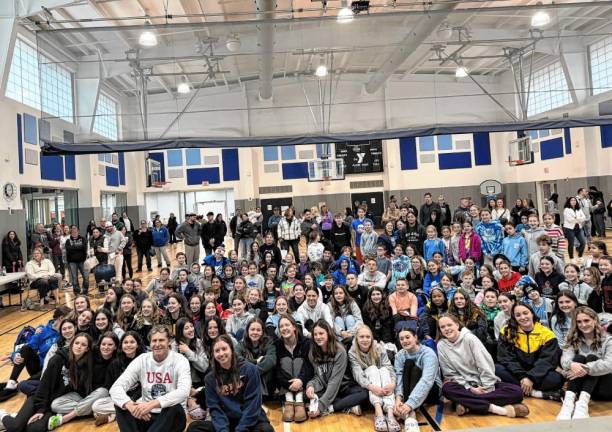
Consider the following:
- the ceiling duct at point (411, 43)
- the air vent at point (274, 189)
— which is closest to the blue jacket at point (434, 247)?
the ceiling duct at point (411, 43)

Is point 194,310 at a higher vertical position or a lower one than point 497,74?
lower

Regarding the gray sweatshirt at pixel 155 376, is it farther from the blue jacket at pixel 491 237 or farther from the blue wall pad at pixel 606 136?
the blue wall pad at pixel 606 136

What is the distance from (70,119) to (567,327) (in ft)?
31.8

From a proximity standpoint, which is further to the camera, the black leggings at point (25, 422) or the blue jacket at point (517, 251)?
the blue jacket at point (517, 251)

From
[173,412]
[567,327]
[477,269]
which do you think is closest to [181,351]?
Result: [173,412]

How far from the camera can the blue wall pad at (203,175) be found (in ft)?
71.0

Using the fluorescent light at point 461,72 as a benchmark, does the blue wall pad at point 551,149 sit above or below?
below

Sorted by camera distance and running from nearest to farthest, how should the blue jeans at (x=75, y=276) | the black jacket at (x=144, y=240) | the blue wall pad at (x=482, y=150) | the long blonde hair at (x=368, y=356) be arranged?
the long blonde hair at (x=368, y=356), the blue jeans at (x=75, y=276), the black jacket at (x=144, y=240), the blue wall pad at (x=482, y=150)

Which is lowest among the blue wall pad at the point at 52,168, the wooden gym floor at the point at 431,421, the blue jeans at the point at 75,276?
the wooden gym floor at the point at 431,421

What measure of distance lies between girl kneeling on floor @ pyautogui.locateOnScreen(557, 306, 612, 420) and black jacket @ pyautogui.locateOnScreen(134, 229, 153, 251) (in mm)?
10791

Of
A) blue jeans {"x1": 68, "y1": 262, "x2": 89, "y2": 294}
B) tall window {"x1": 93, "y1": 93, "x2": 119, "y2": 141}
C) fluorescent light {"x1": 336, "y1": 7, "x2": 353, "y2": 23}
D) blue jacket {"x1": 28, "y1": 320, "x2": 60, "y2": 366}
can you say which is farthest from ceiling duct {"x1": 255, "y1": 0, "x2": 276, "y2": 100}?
blue jacket {"x1": 28, "y1": 320, "x2": 60, "y2": 366}

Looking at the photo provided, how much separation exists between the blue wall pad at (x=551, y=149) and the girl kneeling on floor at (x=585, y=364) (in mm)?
16019

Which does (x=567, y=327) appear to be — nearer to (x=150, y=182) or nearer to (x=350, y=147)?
(x=150, y=182)

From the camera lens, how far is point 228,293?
771cm
